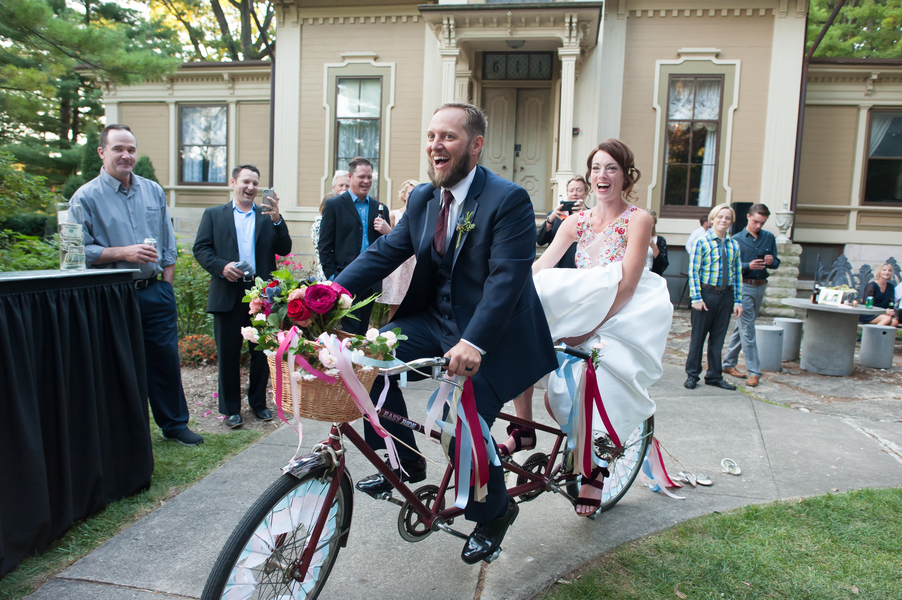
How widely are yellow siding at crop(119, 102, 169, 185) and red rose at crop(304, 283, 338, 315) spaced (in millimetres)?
16744

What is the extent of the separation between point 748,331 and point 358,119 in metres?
9.84

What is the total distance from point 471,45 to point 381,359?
11848 millimetres

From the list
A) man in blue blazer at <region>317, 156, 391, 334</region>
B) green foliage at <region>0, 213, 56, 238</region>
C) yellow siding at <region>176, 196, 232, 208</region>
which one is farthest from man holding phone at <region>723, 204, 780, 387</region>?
green foliage at <region>0, 213, 56, 238</region>

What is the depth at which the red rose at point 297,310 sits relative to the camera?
2045 mm

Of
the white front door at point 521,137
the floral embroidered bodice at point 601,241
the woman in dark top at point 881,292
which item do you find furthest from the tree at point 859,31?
the floral embroidered bodice at point 601,241

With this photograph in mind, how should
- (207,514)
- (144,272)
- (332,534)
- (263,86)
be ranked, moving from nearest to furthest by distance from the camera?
(332,534) → (207,514) → (144,272) → (263,86)

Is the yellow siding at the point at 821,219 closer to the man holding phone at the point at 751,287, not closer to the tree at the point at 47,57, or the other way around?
the man holding phone at the point at 751,287

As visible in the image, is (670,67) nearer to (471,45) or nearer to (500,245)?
(471,45)

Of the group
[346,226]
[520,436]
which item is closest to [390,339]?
[520,436]

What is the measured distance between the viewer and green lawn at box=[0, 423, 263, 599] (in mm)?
2742

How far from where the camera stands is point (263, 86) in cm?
1586

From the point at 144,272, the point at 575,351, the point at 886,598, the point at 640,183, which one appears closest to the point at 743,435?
the point at 886,598

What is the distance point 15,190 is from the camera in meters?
6.16

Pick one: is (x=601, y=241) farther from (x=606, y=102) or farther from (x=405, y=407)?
(x=606, y=102)
